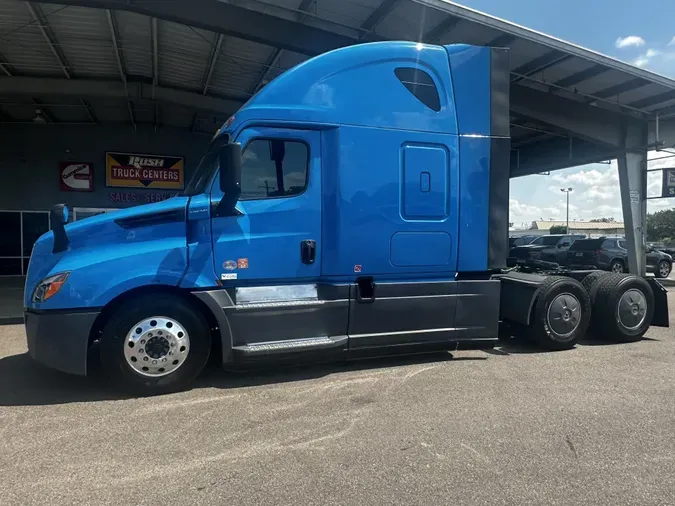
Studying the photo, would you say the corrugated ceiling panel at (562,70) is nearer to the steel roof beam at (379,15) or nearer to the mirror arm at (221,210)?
the steel roof beam at (379,15)

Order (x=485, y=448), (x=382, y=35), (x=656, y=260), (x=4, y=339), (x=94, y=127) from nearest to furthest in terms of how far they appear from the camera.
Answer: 1. (x=485, y=448)
2. (x=4, y=339)
3. (x=382, y=35)
4. (x=94, y=127)
5. (x=656, y=260)

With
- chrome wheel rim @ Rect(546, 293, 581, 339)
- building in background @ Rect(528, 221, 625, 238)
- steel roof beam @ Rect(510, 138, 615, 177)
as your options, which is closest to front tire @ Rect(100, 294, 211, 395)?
chrome wheel rim @ Rect(546, 293, 581, 339)

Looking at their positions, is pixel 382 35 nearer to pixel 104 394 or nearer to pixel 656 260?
pixel 104 394

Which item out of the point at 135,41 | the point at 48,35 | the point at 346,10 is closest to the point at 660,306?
the point at 346,10

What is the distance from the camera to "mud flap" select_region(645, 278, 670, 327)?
7.71 metres

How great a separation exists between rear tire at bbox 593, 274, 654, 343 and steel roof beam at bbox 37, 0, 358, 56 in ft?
22.9

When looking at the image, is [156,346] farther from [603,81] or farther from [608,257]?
[608,257]

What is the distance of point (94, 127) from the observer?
18.4 m

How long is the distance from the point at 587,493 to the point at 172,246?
13.3ft

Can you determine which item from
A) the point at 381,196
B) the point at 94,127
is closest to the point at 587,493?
the point at 381,196

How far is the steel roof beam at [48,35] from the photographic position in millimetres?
9930

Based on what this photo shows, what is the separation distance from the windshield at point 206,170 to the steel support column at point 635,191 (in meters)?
14.5

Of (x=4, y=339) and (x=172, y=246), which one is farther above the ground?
(x=172, y=246)

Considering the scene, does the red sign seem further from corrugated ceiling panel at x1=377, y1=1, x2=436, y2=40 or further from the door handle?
the door handle
